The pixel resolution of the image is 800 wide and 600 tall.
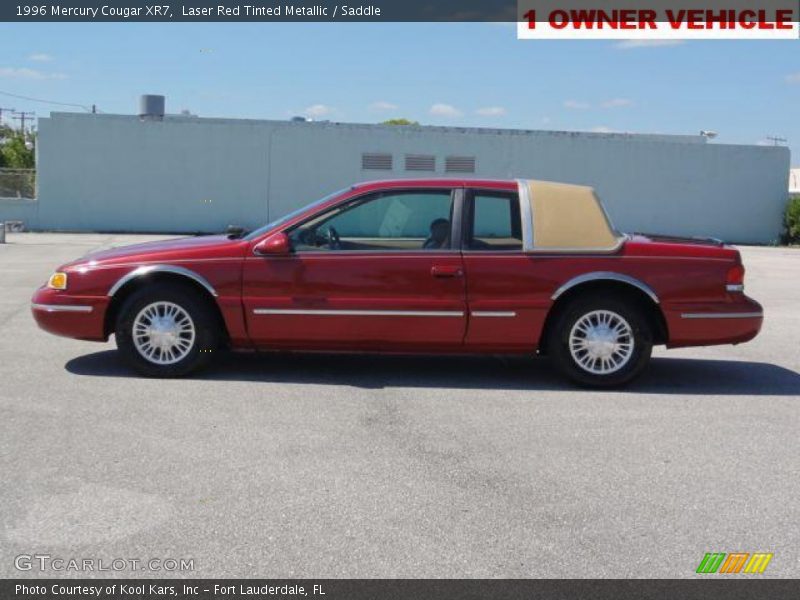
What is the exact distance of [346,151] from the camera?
31531 millimetres

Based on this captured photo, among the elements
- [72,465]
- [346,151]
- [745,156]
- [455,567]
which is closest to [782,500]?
[455,567]

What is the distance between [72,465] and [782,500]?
3.79 m

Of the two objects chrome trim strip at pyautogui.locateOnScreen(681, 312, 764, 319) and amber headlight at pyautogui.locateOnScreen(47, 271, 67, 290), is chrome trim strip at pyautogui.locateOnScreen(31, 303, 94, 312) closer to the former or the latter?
amber headlight at pyautogui.locateOnScreen(47, 271, 67, 290)

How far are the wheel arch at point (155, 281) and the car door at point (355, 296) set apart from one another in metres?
0.28

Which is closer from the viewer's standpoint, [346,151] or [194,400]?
[194,400]

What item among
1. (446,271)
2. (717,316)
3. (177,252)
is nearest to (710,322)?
(717,316)

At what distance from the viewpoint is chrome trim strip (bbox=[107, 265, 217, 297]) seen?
7395 mm

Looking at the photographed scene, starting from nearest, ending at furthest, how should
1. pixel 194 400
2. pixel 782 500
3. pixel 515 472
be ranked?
pixel 782 500
pixel 515 472
pixel 194 400

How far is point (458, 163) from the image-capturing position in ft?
106

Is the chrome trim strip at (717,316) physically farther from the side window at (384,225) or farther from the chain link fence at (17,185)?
the chain link fence at (17,185)

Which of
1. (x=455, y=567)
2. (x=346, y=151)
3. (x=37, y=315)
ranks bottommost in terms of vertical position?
(x=455, y=567)

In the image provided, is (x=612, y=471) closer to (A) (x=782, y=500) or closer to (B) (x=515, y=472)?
(B) (x=515, y=472)

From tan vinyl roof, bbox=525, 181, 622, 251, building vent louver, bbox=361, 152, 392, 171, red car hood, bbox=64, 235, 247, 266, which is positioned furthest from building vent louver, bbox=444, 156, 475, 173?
red car hood, bbox=64, 235, 247, 266

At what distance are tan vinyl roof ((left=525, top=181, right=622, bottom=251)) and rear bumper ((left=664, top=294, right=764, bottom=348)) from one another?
2.50ft
